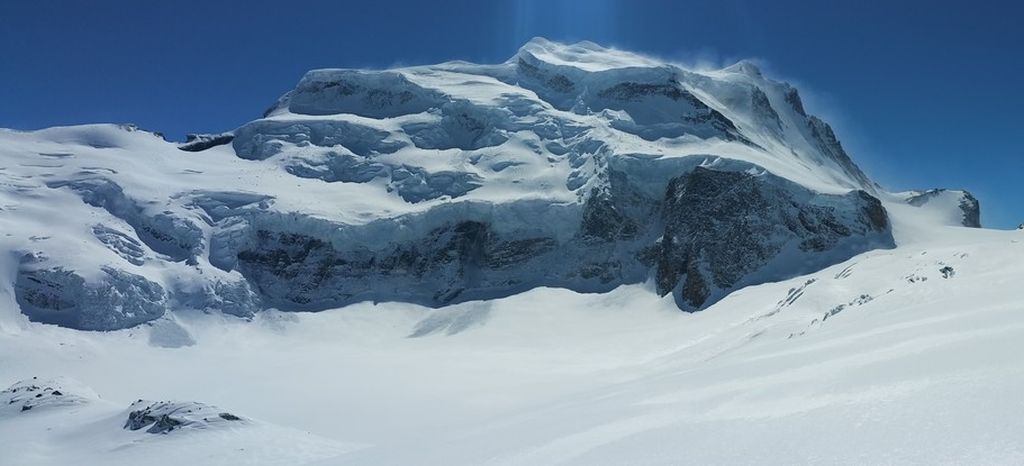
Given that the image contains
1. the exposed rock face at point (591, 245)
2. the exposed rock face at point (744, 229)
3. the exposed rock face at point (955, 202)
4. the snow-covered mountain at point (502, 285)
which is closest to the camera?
the snow-covered mountain at point (502, 285)

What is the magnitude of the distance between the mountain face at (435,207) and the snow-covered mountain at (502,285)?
272mm

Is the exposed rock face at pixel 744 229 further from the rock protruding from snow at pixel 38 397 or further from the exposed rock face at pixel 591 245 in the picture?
the rock protruding from snow at pixel 38 397

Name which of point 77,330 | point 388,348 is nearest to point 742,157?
point 388,348

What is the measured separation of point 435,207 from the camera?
61531 millimetres

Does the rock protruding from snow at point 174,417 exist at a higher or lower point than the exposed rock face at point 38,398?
lower

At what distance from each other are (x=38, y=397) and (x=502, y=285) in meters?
35.4

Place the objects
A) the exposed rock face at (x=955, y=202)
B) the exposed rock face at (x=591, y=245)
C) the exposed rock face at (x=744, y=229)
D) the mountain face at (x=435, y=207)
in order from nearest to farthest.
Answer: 1. the mountain face at (x=435, y=207)
2. the exposed rock face at (x=744, y=229)
3. the exposed rock face at (x=591, y=245)
4. the exposed rock face at (x=955, y=202)

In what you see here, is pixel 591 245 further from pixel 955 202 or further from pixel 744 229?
pixel 955 202

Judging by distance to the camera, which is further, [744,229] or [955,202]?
[955,202]

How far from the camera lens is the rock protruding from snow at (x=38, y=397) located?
91.0 ft

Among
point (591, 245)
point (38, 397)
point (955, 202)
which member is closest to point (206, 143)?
point (591, 245)

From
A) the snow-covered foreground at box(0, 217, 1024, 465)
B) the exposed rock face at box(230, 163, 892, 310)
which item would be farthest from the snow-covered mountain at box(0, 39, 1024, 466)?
the exposed rock face at box(230, 163, 892, 310)

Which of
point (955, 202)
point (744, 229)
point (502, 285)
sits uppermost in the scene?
point (955, 202)

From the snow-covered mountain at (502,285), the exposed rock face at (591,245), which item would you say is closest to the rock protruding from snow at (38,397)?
the snow-covered mountain at (502,285)
